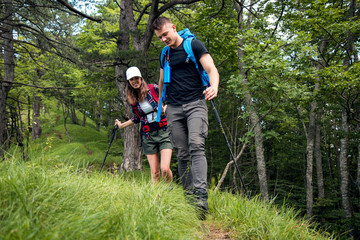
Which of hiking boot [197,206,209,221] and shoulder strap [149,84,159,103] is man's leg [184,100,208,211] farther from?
shoulder strap [149,84,159,103]

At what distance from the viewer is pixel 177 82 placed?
10.8ft

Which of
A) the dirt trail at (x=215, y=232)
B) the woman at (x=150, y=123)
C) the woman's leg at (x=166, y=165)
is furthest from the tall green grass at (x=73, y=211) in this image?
the woman at (x=150, y=123)

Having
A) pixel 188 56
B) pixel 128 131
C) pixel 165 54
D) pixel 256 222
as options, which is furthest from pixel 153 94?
pixel 128 131

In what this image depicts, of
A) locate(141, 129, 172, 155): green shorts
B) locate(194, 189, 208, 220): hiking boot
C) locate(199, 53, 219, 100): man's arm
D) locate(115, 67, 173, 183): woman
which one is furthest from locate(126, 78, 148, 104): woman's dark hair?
locate(194, 189, 208, 220): hiking boot

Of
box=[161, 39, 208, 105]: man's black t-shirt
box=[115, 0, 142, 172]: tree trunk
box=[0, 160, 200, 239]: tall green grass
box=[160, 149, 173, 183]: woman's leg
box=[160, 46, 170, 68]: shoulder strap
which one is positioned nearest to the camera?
box=[0, 160, 200, 239]: tall green grass

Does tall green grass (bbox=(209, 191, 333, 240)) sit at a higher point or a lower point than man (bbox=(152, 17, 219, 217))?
lower

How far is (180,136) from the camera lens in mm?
3338

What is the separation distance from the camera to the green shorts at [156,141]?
419cm

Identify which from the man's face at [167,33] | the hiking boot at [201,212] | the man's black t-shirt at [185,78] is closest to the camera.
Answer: the hiking boot at [201,212]

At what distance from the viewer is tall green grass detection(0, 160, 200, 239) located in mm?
1496

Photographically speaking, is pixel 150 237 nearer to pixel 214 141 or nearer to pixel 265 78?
pixel 265 78

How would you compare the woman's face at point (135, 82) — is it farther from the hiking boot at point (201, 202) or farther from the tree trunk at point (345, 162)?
the tree trunk at point (345, 162)

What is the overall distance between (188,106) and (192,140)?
41 cm

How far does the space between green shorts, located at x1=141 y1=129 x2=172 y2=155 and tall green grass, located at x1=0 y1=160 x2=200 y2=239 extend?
5.59 ft
